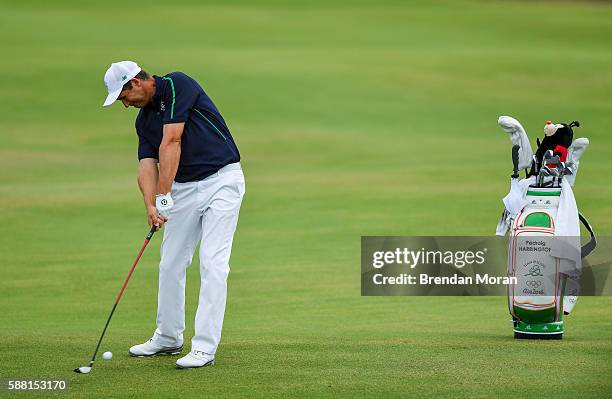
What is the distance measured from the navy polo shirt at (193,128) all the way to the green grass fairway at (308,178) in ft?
4.26

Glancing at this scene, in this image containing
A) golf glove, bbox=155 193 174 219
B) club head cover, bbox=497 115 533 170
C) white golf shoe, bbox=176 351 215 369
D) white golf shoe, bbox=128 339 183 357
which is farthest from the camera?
club head cover, bbox=497 115 533 170

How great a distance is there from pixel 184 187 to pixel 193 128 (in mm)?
399

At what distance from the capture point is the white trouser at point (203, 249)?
7.86 metres

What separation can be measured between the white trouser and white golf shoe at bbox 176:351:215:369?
0.11 ft

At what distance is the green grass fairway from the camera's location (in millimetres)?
7852

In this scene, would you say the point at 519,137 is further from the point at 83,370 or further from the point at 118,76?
the point at 83,370

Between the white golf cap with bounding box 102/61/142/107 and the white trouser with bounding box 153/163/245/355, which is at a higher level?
the white golf cap with bounding box 102/61/142/107

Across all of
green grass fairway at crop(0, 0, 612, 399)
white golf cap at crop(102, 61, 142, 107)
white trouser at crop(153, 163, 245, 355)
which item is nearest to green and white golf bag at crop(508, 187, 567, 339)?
green grass fairway at crop(0, 0, 612, 399)

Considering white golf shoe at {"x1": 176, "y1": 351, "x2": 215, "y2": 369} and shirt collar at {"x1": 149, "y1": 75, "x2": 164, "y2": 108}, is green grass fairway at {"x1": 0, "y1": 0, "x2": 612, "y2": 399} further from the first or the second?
shirt collar at {"x1": 149, "y1": 75, "x2": 164, "y2": 108}

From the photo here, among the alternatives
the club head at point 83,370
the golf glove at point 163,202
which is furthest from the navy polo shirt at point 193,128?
the club head at point 83,370

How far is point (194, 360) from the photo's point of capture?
7.71 metres

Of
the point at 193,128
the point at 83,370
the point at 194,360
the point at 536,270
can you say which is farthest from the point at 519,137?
the point at 83,370

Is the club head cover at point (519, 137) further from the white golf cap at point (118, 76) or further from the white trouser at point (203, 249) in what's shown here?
the white golf cap at point (118, 76)

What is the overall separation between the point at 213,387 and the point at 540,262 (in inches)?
122
